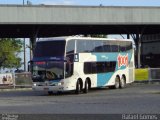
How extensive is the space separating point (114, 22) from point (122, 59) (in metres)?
18.2

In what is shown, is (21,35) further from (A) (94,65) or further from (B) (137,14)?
(A) (94,65)

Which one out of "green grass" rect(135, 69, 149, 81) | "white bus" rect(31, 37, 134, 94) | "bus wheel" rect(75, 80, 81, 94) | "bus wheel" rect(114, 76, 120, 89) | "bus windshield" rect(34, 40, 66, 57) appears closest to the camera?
"bus windshield" rect(34, 40, 66, 57)

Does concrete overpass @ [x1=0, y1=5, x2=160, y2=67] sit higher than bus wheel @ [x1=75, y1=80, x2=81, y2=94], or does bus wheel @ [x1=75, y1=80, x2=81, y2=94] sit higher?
concrete overpass @ [x1=0, y1=5, x2=160, y2=67]

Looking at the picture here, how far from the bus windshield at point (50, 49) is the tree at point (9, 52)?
179 feet

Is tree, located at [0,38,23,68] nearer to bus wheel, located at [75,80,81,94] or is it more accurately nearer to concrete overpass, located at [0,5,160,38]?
concrete overpass, located at [0,5,160,38]

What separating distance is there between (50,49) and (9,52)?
56527 millimetres

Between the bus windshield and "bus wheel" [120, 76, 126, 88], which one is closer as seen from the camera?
the bus windshield

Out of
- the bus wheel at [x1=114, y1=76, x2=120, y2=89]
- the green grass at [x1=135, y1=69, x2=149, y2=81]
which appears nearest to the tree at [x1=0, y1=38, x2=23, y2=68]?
the green grass at [x1=135, y1=69, x2=149, y2=81]

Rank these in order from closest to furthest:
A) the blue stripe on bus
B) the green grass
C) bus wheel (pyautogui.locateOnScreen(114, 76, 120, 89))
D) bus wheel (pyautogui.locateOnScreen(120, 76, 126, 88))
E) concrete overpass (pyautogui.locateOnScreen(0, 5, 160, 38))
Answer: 1. the blue stripe on bus
2. bus wheel (pyautogui.locateOnScreen(114, 76, 120, 89))
3. bus wheel (pyautogui.locateOnScreen(120, 76, 126, 88))
4. the green grass
5. concrete overpass (pyautogui.locateOnScreen(0, 5, 160, 38))

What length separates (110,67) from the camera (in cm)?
3653

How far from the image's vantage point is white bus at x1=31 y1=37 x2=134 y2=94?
3125cm

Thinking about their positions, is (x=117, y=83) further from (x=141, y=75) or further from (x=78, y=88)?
(x=141, y=75)

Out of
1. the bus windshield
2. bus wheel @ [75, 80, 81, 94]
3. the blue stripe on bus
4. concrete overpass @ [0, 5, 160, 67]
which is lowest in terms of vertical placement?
bus wheel @ [75, 80, 81, 94]

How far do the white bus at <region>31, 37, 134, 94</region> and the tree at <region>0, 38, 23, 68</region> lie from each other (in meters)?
51.9
